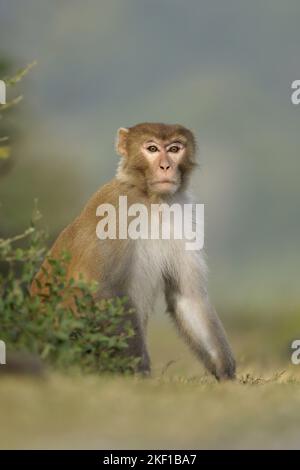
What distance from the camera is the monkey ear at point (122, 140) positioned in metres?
11.0

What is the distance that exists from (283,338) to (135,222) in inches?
435

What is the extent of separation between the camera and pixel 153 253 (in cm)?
1045

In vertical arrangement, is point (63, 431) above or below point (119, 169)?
below

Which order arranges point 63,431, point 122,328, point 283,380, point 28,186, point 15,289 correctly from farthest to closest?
point 28,186 → point 283,380 → point 122,328 → point 15,289 → point 63,431

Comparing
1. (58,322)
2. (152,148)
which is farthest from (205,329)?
(58,322)

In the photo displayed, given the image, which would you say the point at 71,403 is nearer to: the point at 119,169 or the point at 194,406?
the point at 194,406

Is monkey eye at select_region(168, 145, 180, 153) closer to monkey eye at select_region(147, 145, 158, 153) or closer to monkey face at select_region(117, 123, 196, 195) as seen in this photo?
monkey face at select_region(117, 123, 196, 195)

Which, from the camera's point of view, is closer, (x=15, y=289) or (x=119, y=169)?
(x=15, y=289)

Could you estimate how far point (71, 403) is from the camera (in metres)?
6.99

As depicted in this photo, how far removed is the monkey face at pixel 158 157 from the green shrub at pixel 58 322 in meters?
1.70

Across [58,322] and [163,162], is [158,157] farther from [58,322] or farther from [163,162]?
[58,322]

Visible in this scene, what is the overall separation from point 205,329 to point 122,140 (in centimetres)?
219

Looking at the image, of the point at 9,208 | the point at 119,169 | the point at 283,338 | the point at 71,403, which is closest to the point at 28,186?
the point at 9,208

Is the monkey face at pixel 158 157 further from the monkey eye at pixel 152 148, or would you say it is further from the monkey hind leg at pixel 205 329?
the monkey hind leg at pixel 205 329
